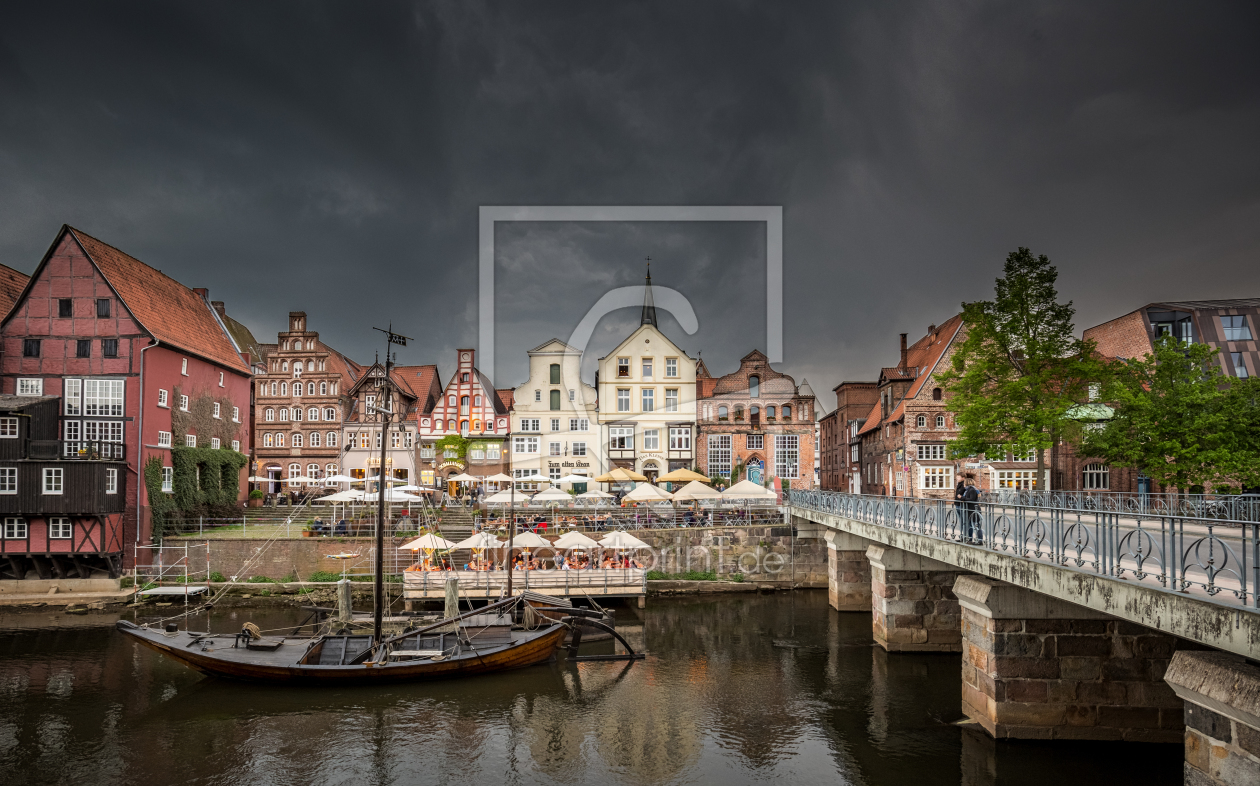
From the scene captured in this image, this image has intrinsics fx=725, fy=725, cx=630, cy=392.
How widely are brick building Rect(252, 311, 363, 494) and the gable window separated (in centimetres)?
5815

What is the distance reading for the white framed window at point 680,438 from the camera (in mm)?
54688

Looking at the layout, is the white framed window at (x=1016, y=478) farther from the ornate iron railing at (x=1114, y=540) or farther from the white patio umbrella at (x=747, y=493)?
the ornate iron railing at (x=1114, y=540)

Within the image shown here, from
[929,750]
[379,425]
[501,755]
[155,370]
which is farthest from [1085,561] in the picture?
[379,425]

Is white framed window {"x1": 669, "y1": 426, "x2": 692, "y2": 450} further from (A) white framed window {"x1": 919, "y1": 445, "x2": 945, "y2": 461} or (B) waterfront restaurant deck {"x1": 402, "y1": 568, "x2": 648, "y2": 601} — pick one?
(B) waterfront restaurant deck {"x1": 402, "y1": 568, "x2": 648, "y2": 601}

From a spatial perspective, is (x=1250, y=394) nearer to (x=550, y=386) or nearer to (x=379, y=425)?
(x=550, y=386)

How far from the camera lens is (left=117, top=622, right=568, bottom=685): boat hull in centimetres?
2044

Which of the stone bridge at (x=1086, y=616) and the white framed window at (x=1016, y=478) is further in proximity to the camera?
the white framed window at (x=1016, y=478)

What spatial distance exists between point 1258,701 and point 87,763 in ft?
69.1

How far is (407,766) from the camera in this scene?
51.5ft

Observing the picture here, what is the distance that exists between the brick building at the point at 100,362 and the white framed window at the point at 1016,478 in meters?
49.7

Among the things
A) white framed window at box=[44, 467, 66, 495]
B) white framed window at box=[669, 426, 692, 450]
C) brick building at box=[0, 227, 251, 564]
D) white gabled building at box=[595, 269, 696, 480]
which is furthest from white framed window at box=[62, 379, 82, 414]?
white framed window at box=[669, 426, 692, 450]

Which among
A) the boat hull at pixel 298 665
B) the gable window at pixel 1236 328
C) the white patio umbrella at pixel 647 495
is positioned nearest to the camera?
the boat hull at pixel 298 665

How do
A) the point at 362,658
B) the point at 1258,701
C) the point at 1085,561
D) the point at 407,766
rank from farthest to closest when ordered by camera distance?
the point at 362,658, the point at 407,766, the point at 1085,561, the point at 1258,701

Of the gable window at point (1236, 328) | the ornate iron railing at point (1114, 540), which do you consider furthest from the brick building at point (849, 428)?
the ornate iron railing at point (1114, 540)
